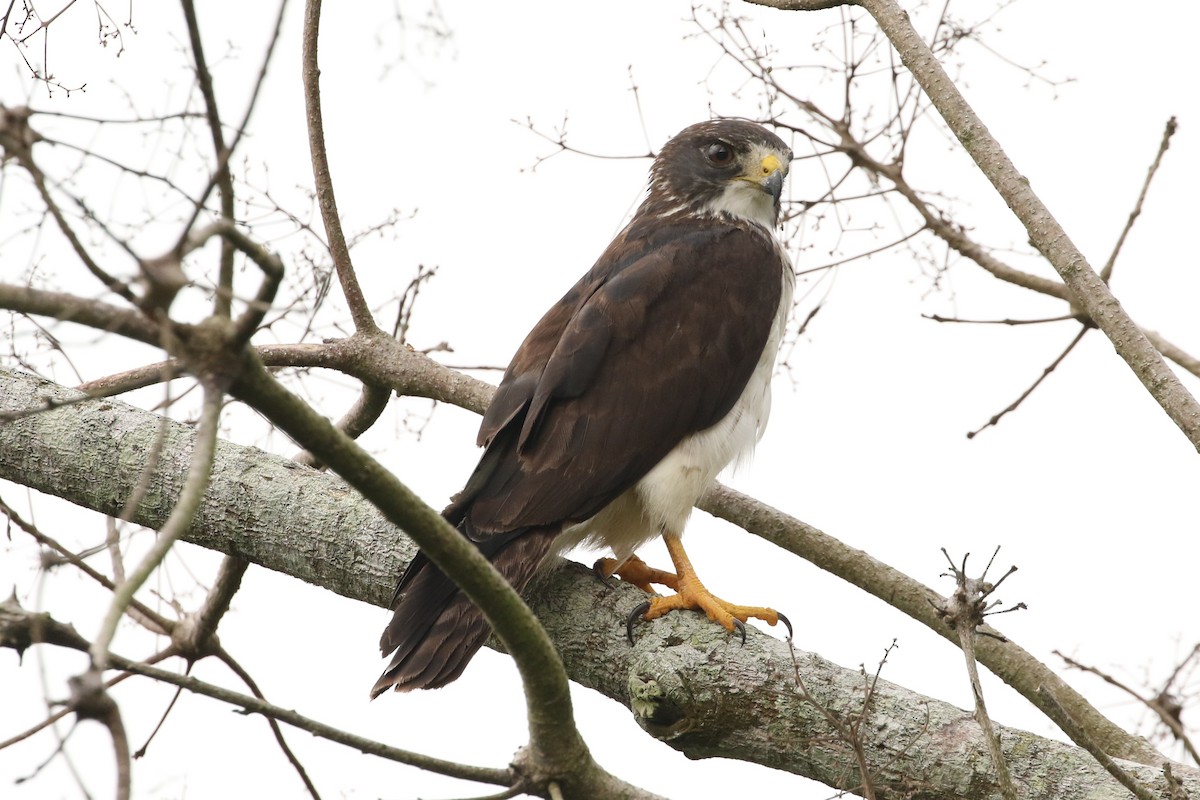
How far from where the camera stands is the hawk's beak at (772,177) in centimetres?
488

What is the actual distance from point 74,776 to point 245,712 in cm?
59

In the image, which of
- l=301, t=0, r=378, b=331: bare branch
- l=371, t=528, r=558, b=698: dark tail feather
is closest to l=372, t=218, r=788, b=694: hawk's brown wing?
l=371, t=528, r=558, b=698: dark tail feather

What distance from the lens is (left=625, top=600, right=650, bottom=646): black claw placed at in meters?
3.59

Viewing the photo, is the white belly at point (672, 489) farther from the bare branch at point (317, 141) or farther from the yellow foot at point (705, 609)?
the bare branch at point (317, 141)

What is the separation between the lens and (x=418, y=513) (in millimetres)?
2115

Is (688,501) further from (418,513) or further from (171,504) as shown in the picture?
(418,513)

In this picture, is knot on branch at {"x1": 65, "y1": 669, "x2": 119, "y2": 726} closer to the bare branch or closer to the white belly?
the white belly

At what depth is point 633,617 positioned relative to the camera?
3650mm

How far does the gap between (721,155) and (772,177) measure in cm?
34

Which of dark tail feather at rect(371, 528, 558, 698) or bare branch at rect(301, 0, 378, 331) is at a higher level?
bare branch at rect(301, 0, 378, 331)

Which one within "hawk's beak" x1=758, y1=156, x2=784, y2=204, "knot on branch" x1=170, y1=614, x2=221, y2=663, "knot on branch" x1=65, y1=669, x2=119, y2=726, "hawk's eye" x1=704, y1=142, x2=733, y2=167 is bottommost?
"knot on branch" x1=65, y1=669, x2=119, y2=726

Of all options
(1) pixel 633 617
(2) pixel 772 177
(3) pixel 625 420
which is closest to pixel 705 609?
(1) pixel 633 617

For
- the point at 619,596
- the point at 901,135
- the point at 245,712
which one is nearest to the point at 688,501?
the point at 619,596

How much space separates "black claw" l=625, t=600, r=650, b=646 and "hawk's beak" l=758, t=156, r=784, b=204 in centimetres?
186
